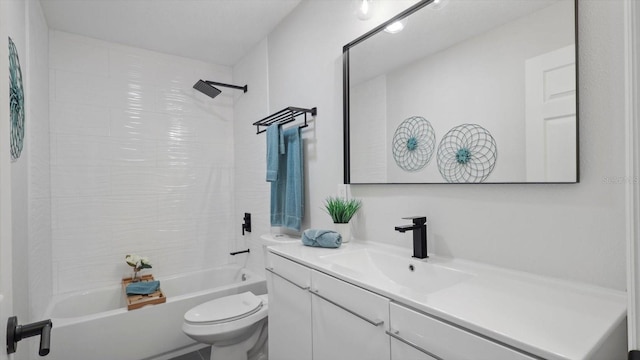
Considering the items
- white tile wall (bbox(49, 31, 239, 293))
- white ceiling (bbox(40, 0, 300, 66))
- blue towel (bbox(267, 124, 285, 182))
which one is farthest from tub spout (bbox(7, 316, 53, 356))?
white tile wall (bbox(49, 31, 239, 293))

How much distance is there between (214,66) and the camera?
310 cm

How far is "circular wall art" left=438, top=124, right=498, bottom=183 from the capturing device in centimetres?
112

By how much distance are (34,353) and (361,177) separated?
2.07 meters

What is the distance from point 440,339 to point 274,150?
163 cm

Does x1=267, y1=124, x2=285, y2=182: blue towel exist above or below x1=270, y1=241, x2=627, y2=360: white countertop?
Result: above

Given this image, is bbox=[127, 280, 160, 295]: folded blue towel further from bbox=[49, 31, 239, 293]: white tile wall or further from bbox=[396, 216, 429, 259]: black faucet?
bbox=[396, 216, 429, 259]: black faucet

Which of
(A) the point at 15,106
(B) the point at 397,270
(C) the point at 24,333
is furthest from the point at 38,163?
(B) the point at 397,270

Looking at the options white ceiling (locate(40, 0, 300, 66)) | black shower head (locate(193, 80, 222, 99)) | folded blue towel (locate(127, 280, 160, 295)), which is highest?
white ceiling (locate(40, 0, 300, 66))

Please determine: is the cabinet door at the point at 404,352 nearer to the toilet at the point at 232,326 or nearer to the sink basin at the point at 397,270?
the sink basin at the point at 397,270

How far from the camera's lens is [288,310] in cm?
139

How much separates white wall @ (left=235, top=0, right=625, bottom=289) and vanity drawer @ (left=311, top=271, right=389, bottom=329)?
0.48 meters

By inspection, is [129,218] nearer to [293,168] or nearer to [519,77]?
[293,168]

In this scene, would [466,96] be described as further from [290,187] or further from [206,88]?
[206,88]

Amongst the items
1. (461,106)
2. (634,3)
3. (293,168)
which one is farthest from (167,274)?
(634,3)
